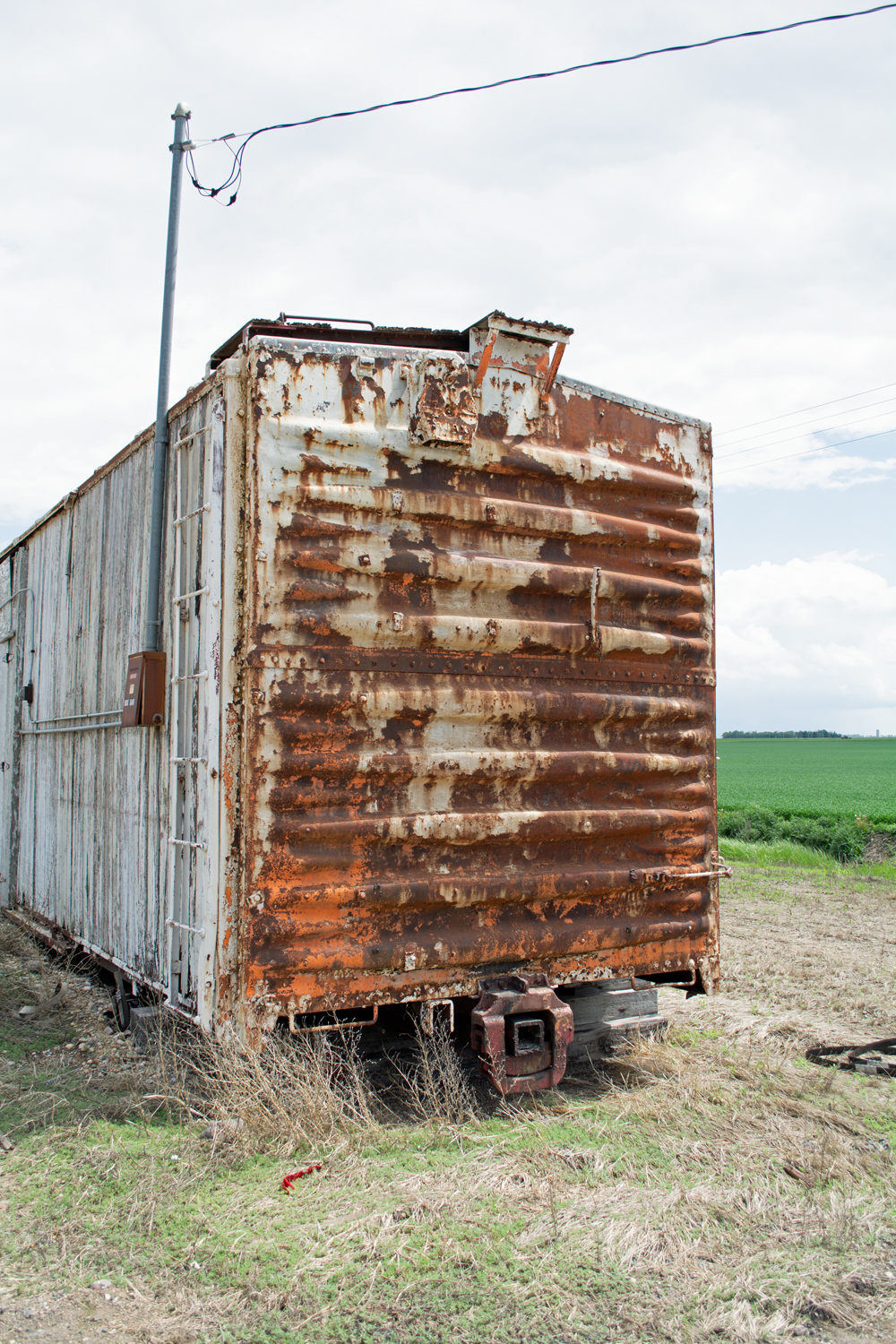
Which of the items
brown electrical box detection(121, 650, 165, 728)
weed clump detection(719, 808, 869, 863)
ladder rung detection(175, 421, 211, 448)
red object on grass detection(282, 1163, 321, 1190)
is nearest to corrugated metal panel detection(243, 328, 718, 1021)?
ladder rung detection(175, 421, 211, 448)

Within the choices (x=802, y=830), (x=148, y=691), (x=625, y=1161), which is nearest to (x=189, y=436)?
(x=148, y=691)

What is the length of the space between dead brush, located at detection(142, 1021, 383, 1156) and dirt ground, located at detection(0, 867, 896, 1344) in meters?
0.17

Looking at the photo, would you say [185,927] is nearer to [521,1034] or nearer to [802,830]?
[521,1034]

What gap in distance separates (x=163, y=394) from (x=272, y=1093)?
3.90 meters

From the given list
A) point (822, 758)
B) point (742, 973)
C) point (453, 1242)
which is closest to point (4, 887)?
point (742, 973)

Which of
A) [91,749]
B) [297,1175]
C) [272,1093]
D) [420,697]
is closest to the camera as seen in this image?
[297,1175]

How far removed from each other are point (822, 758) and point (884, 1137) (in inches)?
2797

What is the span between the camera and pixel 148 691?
5023mm

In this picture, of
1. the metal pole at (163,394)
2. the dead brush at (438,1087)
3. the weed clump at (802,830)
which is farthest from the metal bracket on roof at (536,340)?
the weed clump at (802,830)

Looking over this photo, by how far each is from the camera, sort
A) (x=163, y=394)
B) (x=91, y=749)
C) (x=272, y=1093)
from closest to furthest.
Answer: (x=272, y=1093), (x=163, y=394), (x=91, y=749)

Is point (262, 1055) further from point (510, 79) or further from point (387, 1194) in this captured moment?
point (510, 79)

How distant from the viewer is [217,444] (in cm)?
445

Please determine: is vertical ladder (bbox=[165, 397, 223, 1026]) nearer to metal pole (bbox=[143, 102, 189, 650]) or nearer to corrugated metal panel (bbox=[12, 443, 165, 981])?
metal pole (bbox=[143, 102, 189, 650])

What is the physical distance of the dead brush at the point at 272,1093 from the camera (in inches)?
157
